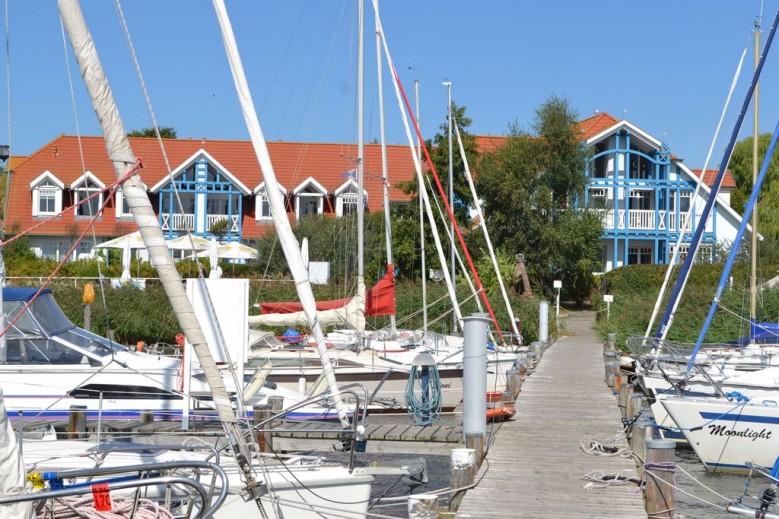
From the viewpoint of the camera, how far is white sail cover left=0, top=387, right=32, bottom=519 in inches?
268

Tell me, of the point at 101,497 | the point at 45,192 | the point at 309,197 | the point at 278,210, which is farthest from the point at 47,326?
the point at 45,192

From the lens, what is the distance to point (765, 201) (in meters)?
57.6

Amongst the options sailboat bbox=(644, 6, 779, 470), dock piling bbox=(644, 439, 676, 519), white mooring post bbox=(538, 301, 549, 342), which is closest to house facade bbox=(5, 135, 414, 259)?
white mooring post bbox=(538, 301, 549, 342)

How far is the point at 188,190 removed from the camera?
175ft

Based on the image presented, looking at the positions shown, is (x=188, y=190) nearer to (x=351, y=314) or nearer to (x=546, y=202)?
(x=546, y=202)

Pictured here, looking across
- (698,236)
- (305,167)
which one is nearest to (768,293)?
(698,236)

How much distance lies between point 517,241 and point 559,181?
344 cm

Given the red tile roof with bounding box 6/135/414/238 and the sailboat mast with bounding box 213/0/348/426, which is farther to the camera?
the red tile roof with bounding box 6/135/414/238

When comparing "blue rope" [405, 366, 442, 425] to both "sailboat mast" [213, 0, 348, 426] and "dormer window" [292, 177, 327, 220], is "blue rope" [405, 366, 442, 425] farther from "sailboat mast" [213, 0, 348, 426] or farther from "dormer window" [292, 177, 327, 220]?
"dormer window" [292, 177, 327, 220]

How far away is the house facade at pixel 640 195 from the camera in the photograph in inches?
1984

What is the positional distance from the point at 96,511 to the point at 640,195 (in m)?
48.1

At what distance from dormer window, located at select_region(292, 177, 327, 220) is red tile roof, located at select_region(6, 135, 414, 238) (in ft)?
2.66

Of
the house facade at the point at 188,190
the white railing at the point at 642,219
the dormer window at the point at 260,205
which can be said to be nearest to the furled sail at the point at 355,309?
the house facade at the point at 188,190

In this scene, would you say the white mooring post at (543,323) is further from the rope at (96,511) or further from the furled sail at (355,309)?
the rope at (96,511)
